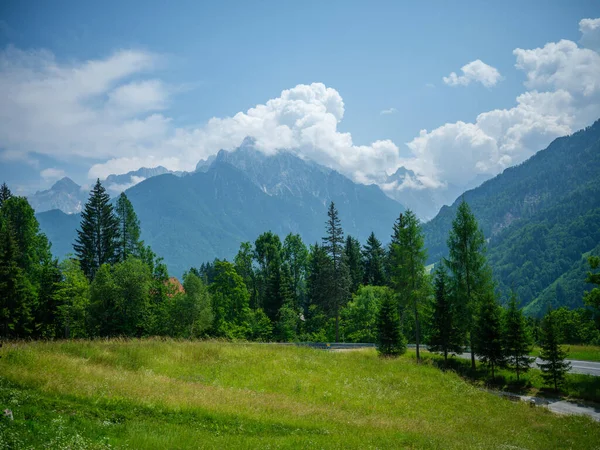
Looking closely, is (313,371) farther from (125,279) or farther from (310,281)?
(310,281)

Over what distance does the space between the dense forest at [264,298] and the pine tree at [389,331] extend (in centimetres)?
10

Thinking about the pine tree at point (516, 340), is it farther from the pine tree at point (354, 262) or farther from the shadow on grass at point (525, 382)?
the pine tree at point (354, 262)

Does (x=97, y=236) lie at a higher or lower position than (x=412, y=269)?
higher

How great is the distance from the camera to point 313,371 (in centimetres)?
2545

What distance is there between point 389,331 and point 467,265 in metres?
9.93

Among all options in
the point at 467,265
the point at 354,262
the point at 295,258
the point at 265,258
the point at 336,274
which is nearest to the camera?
the point at 467,265

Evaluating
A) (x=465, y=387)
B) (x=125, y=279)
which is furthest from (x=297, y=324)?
(x=465, y=387)

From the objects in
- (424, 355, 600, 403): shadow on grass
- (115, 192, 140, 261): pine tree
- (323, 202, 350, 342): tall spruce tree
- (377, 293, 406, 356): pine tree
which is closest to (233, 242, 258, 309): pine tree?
(115, 192, 140, 261): pine tree

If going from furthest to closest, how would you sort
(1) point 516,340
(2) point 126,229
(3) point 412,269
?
(2) point 126,229 → (3) point 412,269 → (1) point 516,340

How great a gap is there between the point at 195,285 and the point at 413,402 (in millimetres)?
33185

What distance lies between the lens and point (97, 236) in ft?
199

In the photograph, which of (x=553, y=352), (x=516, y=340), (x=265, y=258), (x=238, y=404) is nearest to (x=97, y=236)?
(x=265, y=258)

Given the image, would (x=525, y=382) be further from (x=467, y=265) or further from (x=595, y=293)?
(x=467, y=265)

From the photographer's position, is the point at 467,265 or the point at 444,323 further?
the point at 444,323
